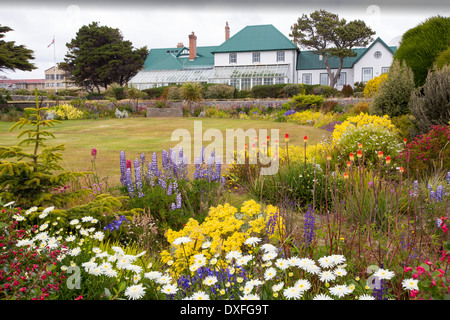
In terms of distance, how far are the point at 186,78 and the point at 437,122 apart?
3748 cm

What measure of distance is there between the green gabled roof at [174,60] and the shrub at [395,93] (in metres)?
36.9

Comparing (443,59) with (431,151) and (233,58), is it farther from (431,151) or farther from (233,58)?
(233,58)

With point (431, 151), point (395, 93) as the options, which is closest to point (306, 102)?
point (395, 93)

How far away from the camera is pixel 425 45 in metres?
10.5

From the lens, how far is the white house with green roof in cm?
4100

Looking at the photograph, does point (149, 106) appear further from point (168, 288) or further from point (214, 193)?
point (168, 288)

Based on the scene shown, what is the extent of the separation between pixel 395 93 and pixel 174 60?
40.4 meters

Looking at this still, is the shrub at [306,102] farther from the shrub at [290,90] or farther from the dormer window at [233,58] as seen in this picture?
the dormer window at [233,58]

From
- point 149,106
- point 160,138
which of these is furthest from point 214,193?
point 149,106

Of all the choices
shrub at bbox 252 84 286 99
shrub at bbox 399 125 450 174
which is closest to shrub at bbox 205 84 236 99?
shrub at bbox 252 84 286 99

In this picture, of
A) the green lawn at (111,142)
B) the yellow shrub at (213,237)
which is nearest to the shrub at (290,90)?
the green lawn at (111,142)

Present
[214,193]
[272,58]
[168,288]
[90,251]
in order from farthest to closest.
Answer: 1. [272,58]
2. [214,193]
3. [90,251]
4. [168,288]

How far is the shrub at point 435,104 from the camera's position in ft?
24.5
